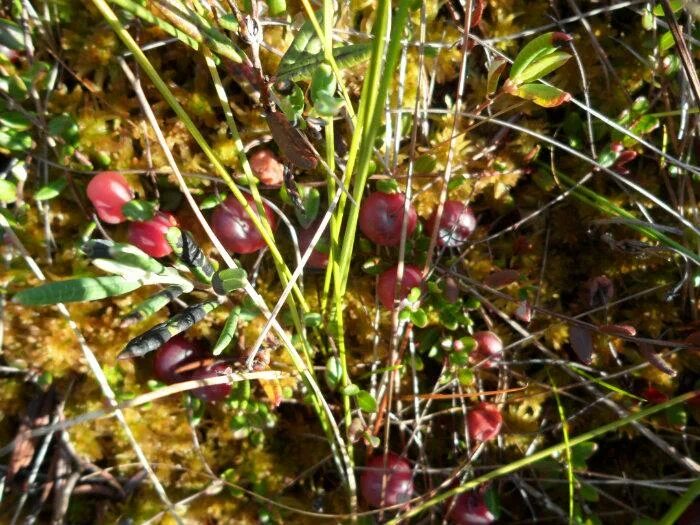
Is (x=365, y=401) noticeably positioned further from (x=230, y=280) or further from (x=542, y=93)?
(x=542, y=93)

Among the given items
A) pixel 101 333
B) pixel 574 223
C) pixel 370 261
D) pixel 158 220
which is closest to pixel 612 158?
pixel 574 223

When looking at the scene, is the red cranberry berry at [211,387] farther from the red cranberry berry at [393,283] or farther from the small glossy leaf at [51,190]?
the small glossy leaf at [51,190]

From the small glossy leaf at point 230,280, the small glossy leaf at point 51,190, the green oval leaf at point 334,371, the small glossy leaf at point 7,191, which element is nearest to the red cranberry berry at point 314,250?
the green oval leaf at point 334,371

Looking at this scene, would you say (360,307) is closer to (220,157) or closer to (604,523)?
(220,157)

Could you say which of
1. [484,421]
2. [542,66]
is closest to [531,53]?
[542,66]

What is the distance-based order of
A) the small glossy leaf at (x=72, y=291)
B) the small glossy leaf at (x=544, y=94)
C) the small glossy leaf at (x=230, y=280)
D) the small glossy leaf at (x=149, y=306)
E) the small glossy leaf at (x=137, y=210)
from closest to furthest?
1. the small glossy leaf at (x=72, y=291)
2. the small glossy leaf at (x=149, y=306)
3. the small glossy leaf at (x=230, y=280)
4. the small glossy leaf at (x=544, y=94)
5. the small glossy leaf at (x=137, y=210)

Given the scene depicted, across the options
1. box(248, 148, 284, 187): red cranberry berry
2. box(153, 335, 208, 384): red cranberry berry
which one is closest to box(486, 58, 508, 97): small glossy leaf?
box(248, 148, 284, 187): red cranberry berry
